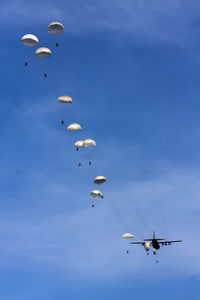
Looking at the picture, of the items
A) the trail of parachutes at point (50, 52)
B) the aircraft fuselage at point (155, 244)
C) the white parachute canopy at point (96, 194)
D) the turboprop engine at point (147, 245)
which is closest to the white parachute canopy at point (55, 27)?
the trail of parachutes at point (50, 52)

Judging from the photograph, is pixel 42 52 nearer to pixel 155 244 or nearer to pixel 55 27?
pixel 55 27

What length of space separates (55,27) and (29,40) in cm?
766

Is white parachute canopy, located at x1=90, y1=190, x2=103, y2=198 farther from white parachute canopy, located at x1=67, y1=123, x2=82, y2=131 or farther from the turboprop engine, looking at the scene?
the turboprop engine

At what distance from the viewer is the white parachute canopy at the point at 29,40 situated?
125m

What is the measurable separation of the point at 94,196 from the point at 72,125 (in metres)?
20.3

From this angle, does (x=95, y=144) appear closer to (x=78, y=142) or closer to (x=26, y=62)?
(x=78, y=142)

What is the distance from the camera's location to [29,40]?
411 ft

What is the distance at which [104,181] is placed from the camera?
130 meters

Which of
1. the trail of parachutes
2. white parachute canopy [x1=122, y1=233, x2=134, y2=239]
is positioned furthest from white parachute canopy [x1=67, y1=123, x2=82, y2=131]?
white parachute canopy [x1=122, y1=233, x2=134, y2=239]

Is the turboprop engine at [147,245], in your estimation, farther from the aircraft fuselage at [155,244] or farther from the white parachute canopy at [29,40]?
the white parachute canopy at [29,40]

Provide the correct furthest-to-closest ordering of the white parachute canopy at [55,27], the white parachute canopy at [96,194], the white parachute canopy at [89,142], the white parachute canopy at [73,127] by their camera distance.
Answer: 1. the white parachute canopy at [96,194]
2. the white parachute canopy at [89,142]
3. the white parachute canopy at [73,127]
4. the white parachute canopy at [55,27]

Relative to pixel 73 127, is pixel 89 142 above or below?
below

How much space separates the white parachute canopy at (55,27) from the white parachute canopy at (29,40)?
4462 millimetres

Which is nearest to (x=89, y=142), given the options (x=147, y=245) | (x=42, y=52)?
(x=42, y=52)
